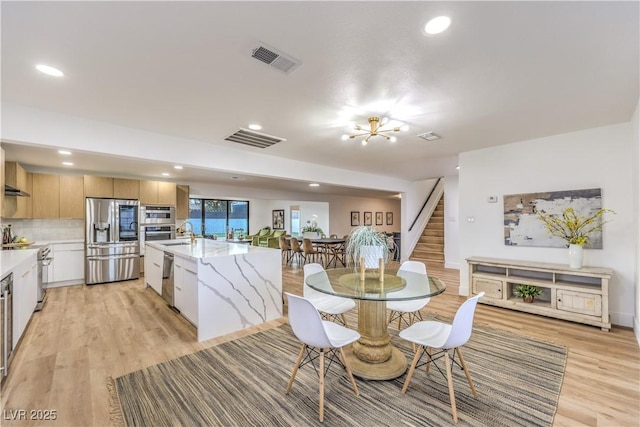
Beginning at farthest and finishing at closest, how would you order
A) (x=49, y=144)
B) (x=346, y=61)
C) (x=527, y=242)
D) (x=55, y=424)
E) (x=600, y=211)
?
(x=527, y=242), (x=600, y=211), (x=49, y=144), (x=346, y=61), (x=55, y=424)

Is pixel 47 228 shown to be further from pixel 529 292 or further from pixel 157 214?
pixel 529 292

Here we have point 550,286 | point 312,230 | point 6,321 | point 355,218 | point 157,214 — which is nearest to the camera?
point 6,321

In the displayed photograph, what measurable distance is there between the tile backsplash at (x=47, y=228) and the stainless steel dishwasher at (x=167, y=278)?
3425mm

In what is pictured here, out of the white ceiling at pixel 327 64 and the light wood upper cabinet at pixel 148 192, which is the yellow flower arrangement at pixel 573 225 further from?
the light wood upper cabinet at pixel 148 192

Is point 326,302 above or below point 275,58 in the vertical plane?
below

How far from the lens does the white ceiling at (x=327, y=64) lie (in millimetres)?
1558

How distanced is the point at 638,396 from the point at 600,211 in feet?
7.62

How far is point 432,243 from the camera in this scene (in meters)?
8.34

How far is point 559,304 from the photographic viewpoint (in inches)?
140

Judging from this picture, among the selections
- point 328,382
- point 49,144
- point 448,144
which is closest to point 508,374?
point 328,382

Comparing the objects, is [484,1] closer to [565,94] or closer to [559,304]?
[565,94]

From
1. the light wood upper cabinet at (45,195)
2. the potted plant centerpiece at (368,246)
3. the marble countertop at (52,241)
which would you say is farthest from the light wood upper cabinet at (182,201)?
the potted plant centerpiece at (368,246)

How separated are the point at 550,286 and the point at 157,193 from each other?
753 centimetres

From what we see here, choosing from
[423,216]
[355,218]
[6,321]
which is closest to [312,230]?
[355,218]
